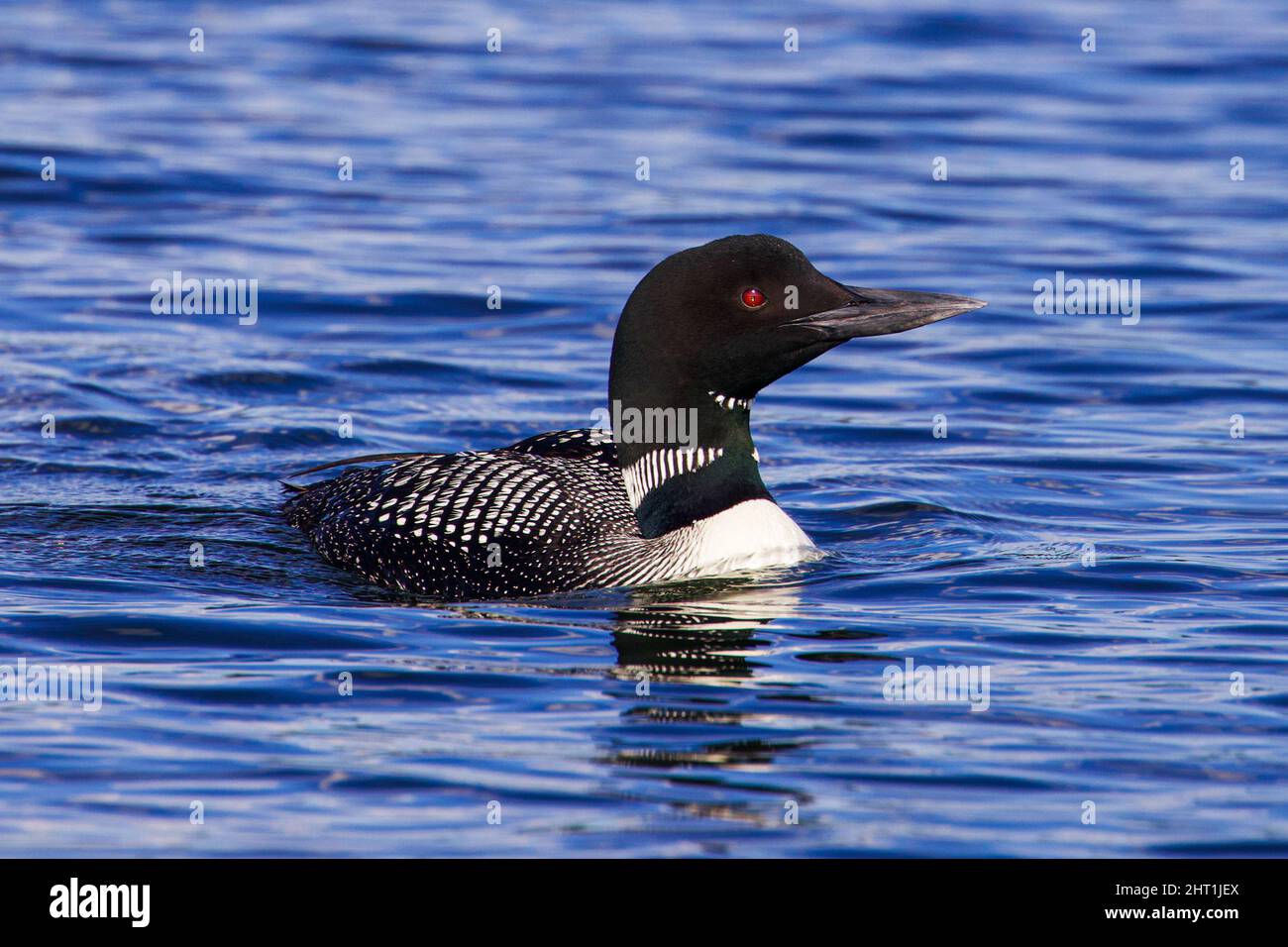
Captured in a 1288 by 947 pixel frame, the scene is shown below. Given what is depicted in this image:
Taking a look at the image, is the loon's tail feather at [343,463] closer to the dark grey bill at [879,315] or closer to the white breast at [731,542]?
the white breast at [731,542]

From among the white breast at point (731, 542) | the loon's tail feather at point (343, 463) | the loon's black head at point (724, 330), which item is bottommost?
the white breast at point (731, 542)

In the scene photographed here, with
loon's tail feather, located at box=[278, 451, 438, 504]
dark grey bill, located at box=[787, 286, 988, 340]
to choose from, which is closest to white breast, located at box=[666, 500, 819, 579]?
dark grey bill, located at box=[787, 286, 988, 340]

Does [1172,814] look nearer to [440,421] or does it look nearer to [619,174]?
[440,421]

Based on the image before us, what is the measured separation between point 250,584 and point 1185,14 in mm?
14453

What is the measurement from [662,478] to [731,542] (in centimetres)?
29

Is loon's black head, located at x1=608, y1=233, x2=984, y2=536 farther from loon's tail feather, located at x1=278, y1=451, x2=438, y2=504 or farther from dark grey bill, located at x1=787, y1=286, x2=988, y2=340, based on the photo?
loon's tail feather, located at x1=278, y1=451, x2=438, y2=504

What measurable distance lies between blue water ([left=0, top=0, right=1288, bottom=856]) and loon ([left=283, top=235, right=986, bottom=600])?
0.14 m

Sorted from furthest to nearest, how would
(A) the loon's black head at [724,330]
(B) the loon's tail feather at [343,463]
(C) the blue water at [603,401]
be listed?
(B) the loon's tail feather at [343,463] → (A) the loon's black head at [724,330] → (C) the blue water at [603,401]

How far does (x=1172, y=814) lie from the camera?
421 centimetres

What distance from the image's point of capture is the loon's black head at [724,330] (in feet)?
18.7

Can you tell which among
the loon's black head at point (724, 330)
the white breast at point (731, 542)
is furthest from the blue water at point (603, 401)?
the loon's black head at point (724, 330)

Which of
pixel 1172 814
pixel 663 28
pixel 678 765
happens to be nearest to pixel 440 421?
pixel 678 765

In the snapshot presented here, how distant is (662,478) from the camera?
19.8 ft

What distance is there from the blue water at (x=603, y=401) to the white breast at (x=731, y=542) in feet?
0.35
